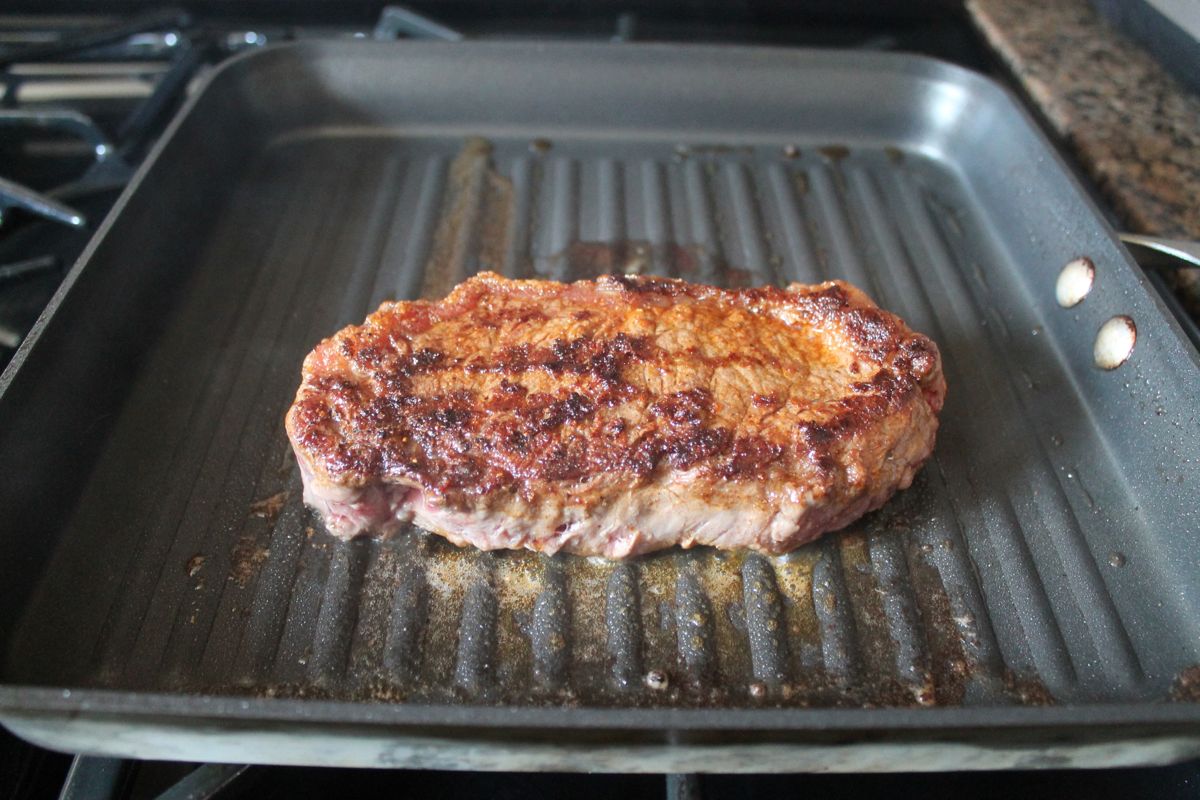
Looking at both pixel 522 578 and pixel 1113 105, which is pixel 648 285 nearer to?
pixel 522 578

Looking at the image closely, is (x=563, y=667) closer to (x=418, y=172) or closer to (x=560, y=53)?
(x=418, y=172)

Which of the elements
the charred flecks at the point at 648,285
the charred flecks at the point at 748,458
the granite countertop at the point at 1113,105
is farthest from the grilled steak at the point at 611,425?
the granite countertop at the point at 1113,105

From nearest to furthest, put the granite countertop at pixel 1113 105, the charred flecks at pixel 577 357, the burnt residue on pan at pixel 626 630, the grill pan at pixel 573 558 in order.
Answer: the grill pan at pixel 573 558, the burnt residue on pan at pixel 626 630, the charred flecks at pixel 577 357, the granite countertop at pixel 1113 105

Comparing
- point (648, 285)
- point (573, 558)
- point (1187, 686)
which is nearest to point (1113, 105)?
point (648, 285)

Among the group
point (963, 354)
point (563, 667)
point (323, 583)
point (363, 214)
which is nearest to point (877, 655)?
point (563, 667)

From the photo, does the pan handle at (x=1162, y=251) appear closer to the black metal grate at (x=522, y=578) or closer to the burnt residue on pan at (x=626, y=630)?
the black metal grate at (x=522, y=578)
